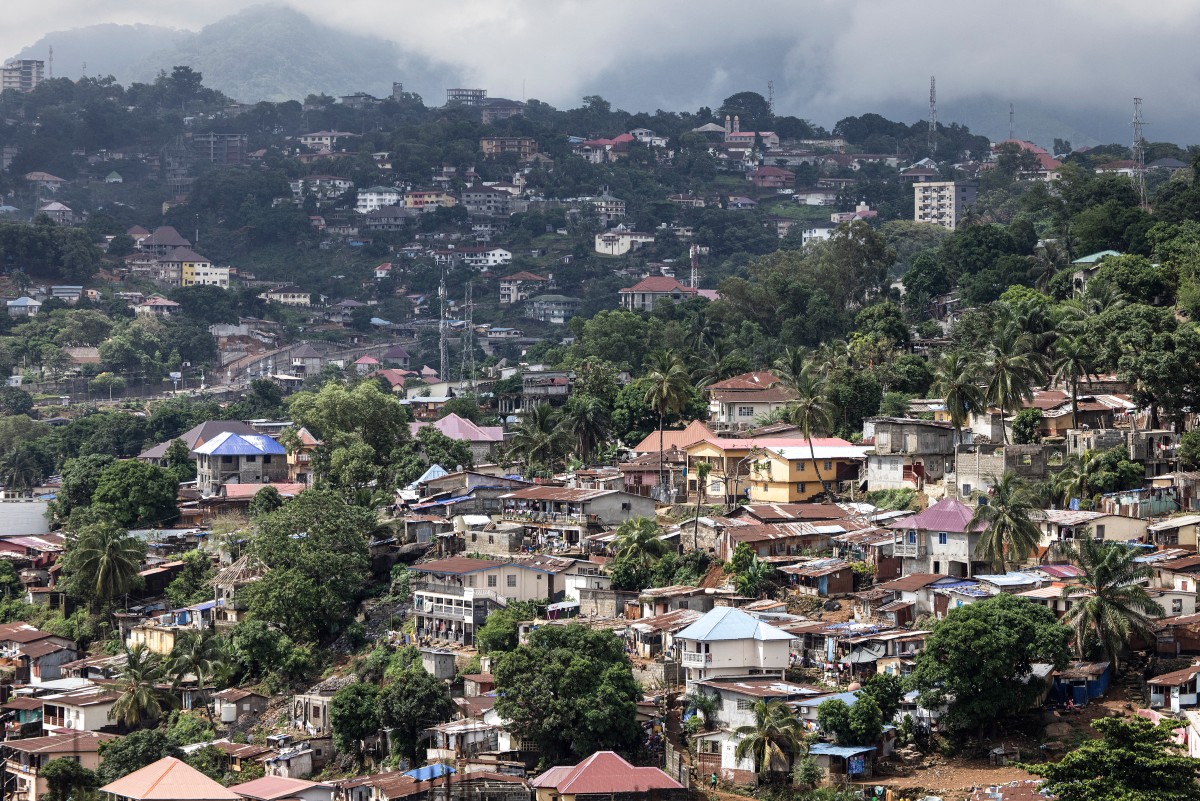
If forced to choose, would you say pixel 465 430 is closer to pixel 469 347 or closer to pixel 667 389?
pixel 667 389

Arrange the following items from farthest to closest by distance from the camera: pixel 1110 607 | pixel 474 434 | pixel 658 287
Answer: pixel 658 287, pixel 474 434, pixel 1110 607

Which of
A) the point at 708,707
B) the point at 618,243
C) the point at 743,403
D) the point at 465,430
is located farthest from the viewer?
the point at 618,243

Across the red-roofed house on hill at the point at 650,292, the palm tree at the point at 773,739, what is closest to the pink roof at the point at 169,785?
the palm tree at the point at 773,739

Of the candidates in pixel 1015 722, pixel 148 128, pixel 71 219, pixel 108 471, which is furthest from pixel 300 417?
pixel 148 128

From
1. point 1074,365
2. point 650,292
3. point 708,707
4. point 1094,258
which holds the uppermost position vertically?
point 650,292

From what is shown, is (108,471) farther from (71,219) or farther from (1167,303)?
(71,219)

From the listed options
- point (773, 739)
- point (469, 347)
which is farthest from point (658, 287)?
point (773, 739)

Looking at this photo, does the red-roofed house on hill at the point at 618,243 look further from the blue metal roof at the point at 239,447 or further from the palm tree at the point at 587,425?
the palm tree at the point at 587,425
